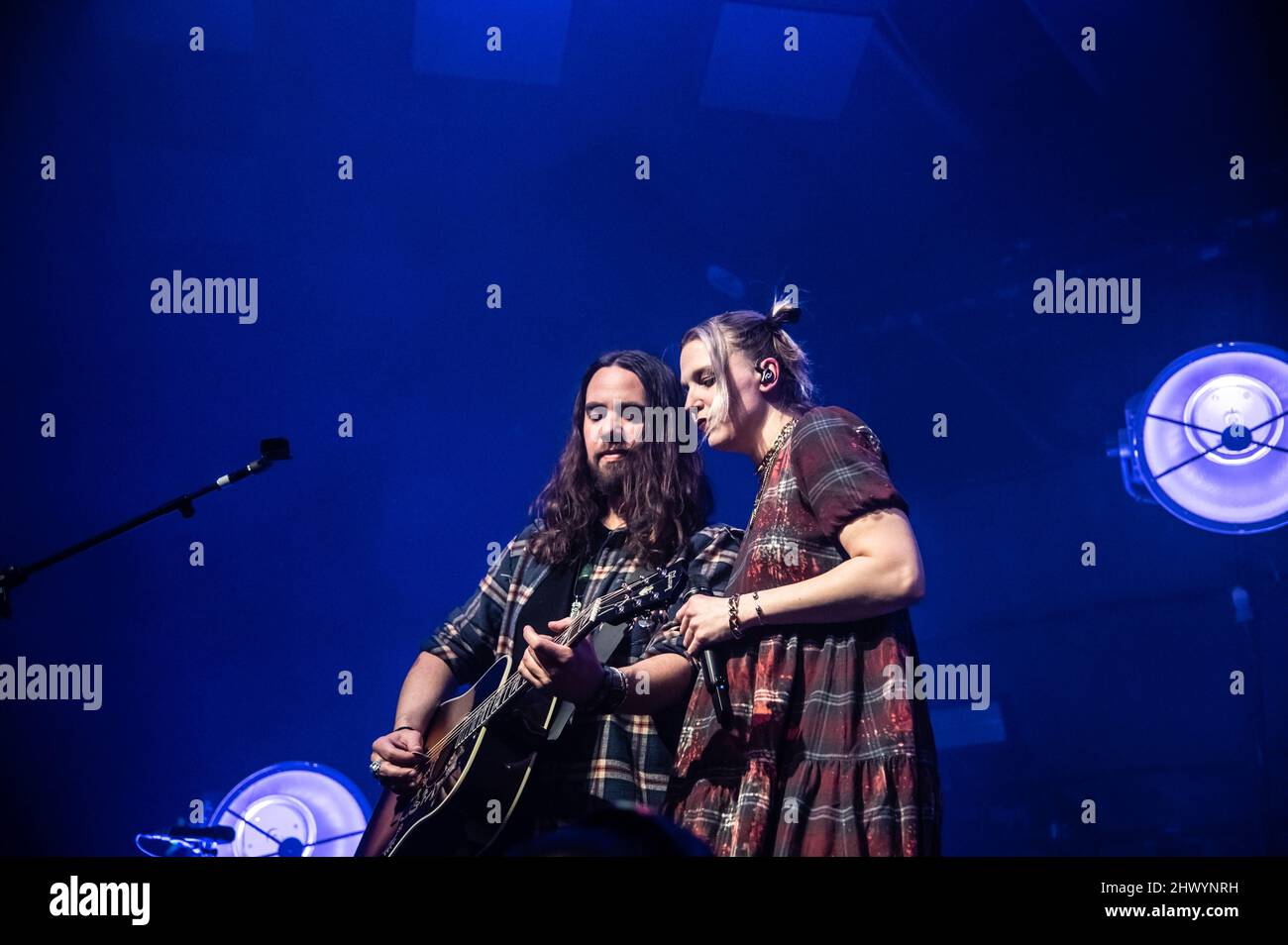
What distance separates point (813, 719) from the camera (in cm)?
258

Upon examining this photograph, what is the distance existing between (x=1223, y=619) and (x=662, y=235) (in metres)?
1.74

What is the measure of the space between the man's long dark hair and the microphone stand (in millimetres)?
660

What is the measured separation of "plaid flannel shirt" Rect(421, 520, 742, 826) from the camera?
9.34 ft

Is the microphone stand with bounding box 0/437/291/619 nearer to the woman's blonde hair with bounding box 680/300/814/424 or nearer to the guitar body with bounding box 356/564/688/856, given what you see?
the guitar body with bounding box 356/564/688/856

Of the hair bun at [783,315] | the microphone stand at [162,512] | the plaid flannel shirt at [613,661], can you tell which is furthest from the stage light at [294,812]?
the hair bun at [783,315]

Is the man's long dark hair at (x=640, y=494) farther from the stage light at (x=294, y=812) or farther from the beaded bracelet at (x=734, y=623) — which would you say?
the stage light at (x=294, y=812)

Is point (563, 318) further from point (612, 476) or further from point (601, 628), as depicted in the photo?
point (601, 628)

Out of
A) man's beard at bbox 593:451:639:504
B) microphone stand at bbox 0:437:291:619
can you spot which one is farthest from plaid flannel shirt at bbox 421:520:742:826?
microphone stand at bbox 0:437:291:619

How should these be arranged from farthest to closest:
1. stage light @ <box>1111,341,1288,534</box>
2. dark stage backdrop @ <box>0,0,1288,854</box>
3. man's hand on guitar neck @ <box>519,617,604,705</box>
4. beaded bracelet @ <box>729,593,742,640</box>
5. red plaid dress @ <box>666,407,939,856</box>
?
dark stage backdrop @ <box>0,0,1288,854</box>
stage light @ <box>1111,341,1288,534</box>
man's hand on guitar neck @ <box>519,617,604,705</box>
beaded bracelet @ <box>729,593,742,640</box>
red plaid dress @ <box>666,407,939,856</box>

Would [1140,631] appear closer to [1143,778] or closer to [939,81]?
[1143,778]

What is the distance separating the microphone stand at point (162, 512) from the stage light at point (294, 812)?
0.70 meters

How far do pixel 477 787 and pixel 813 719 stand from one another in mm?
806

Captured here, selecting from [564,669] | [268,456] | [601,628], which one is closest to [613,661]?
[601,628]
